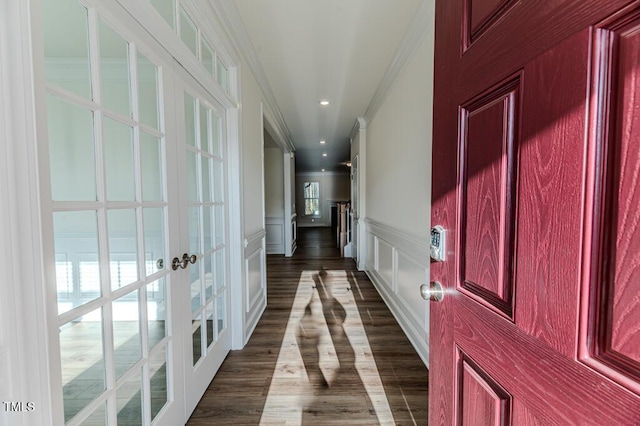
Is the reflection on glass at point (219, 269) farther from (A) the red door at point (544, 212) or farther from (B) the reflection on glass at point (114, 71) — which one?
(A) the red door at point (544, 212)

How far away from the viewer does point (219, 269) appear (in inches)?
78.5

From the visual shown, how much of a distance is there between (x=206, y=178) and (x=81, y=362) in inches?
45.9

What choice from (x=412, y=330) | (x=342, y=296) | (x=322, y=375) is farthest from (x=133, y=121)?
(x=342, y=296)

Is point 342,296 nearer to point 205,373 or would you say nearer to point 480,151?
point 205,373

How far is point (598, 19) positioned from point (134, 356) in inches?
64.8

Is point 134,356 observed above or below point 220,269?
below

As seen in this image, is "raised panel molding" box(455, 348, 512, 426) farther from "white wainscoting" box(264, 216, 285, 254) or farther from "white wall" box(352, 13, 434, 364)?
"white wainscoting" box(264, 216, 285, 254)

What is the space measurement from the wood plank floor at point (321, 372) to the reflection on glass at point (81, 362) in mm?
817

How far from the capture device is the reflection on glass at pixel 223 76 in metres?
2.03

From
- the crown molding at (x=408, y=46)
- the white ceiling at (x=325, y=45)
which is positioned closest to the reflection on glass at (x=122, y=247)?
the white ceiling at (x=325, y=45)

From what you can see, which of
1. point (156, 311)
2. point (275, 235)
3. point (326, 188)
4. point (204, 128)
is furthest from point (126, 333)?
point (326, 188)

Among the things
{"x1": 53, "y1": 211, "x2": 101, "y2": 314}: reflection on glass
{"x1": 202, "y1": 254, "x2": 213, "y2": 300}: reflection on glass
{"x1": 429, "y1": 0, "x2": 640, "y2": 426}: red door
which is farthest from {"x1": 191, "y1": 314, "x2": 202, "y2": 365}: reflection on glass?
{"x1": 429, "y1": 0, "x2": 640, "y2": 426}: red door

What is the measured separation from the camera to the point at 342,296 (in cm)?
348

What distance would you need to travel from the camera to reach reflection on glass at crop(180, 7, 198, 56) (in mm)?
1486
